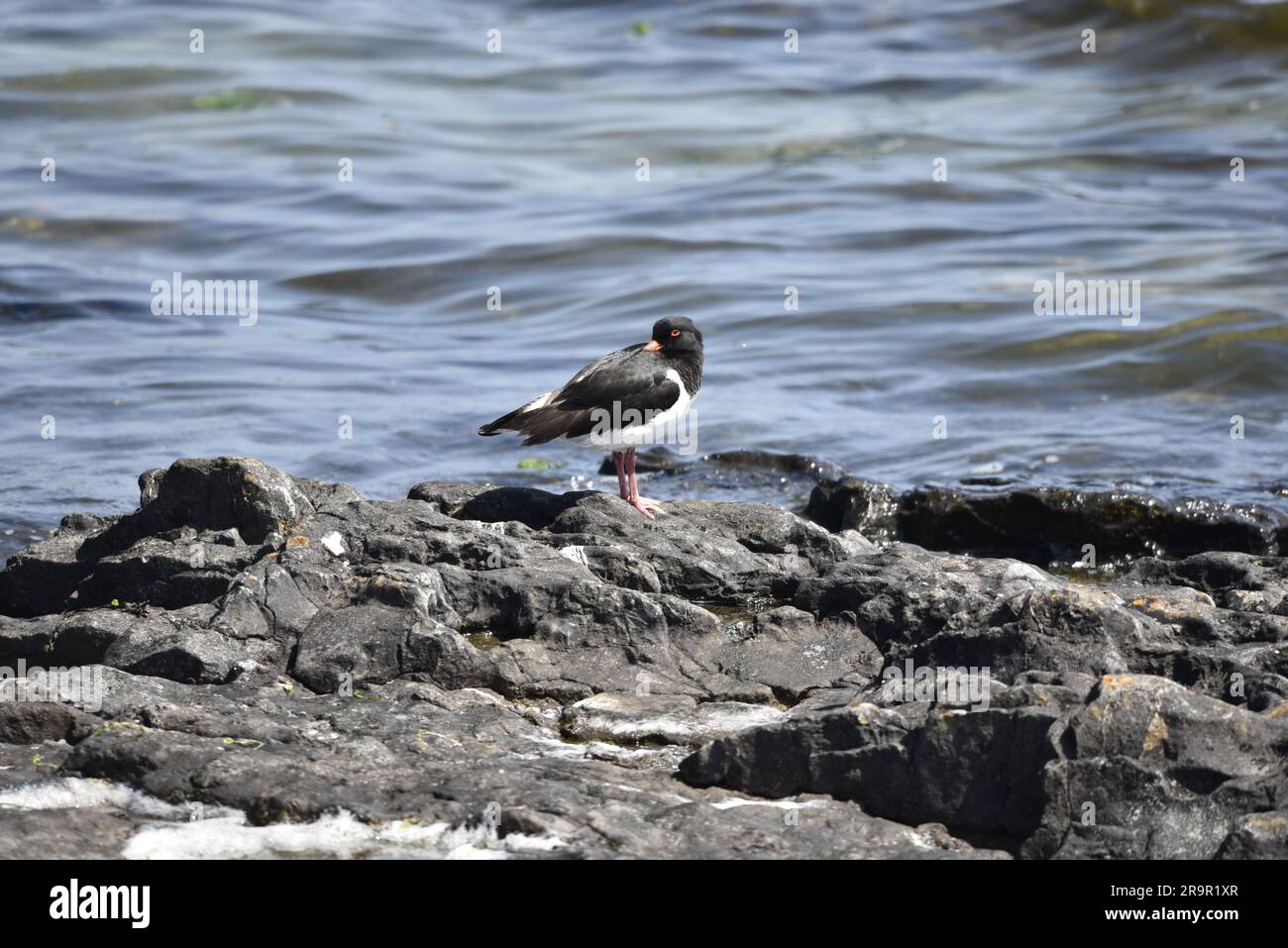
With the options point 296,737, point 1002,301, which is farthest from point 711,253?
point 296,737

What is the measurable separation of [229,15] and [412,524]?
30.7 meters

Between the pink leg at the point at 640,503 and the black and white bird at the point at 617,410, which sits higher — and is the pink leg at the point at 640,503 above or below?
below

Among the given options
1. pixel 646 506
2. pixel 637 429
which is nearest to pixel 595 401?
pixel 637 429

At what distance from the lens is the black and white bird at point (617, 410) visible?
8688 mm

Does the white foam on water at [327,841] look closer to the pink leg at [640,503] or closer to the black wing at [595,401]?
the pink leg at [640,503]

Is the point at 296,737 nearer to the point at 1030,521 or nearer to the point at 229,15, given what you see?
the point at 1030,521

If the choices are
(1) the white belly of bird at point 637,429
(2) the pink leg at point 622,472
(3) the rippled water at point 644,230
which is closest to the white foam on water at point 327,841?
(2) the pink leg at point 622,472

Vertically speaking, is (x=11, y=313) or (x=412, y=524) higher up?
(x=11, y=313)

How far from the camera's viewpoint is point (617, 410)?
8.68 m

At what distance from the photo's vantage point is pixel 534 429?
8828 mm

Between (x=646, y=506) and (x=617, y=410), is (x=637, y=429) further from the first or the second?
(x=646, y=506)

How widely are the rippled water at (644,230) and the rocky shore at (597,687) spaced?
4.18 metres

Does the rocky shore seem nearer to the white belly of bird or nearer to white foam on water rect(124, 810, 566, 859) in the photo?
white foam on water rect(124, 810, 566, 859)

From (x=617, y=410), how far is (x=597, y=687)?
2.62 metres
